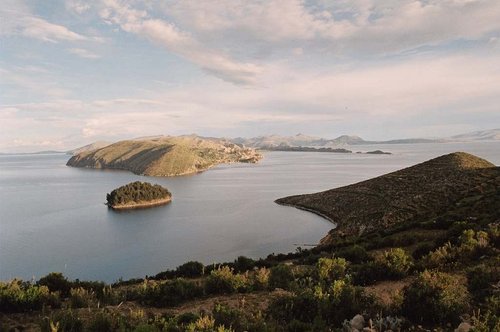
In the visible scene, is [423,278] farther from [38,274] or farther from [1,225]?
[1,225]

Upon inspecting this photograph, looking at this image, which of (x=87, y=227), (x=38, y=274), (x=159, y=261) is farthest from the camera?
(x=87, y=227)

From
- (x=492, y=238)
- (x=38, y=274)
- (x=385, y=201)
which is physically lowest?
(x=38, y=274)

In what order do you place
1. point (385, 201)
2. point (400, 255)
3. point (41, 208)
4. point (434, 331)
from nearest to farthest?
point (434, 331) < point (400, 255) < point (385, 201) < point (41, 208)

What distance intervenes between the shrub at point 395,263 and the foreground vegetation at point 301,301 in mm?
50

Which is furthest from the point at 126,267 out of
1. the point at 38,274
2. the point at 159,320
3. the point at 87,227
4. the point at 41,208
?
the point at 41,208

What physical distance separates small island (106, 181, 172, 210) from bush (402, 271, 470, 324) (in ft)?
403

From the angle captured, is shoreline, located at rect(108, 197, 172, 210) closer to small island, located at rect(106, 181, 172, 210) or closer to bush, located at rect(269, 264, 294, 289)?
small island, located at rect(106, 181, 172, 210)

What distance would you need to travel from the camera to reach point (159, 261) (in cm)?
5988

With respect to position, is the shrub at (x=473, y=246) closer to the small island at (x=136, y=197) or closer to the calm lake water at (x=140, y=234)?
the calm lake water at (x=140, y=234)

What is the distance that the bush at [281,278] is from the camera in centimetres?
1881

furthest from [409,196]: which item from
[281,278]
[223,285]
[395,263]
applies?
[223,285]

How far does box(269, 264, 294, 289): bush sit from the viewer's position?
18.8 metres

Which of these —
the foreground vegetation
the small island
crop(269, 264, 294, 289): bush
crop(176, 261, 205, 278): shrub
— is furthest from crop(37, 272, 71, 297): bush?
the small island

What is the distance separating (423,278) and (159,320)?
991 cm
